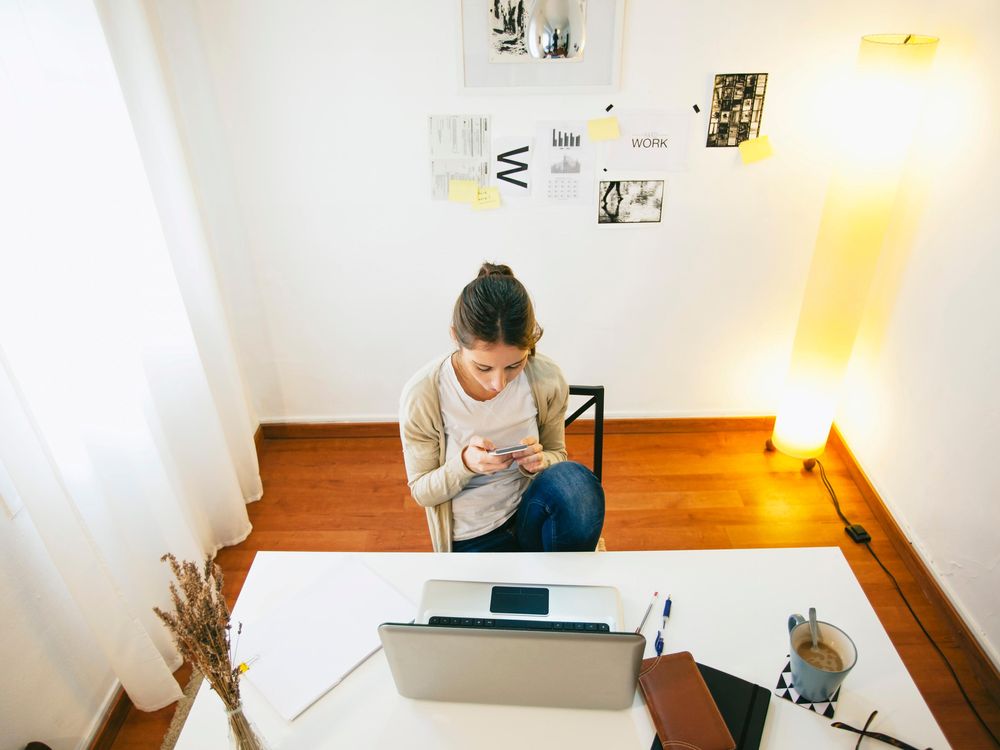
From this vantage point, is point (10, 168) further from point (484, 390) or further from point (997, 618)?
point (997, 618)

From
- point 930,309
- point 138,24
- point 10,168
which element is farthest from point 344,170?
point 930,309

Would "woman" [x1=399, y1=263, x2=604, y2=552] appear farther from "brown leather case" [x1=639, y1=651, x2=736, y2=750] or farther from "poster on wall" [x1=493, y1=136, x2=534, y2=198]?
"poster on wall" [x1=493, y1=136, x2=534, y2=198]

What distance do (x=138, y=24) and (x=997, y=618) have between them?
10.2 ft

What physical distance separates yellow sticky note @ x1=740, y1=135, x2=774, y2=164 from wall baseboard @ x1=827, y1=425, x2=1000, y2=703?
4.33 ft

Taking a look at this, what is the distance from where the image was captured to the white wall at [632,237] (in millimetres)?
2127

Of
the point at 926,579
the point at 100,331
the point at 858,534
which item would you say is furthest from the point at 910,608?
the point at 100,331

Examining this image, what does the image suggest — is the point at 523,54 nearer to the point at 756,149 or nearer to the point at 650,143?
the point at 650,143

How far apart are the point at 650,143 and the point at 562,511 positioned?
1639 millimetres

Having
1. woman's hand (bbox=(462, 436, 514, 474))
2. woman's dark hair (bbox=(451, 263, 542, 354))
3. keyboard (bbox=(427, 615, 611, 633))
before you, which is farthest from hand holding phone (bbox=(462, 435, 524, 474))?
keyboard (bbox=(427, 615, 611, 633))

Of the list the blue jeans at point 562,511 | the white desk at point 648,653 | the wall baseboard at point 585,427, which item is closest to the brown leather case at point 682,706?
the white desk at point 648,653

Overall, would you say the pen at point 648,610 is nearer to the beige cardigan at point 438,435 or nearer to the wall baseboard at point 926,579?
the beige cardigan at point 438,435

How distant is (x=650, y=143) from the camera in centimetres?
246

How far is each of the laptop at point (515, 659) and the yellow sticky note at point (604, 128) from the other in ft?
6.11

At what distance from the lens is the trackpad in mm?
1182
